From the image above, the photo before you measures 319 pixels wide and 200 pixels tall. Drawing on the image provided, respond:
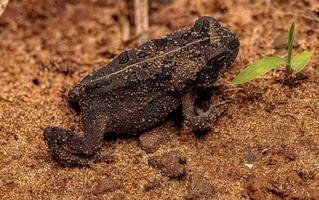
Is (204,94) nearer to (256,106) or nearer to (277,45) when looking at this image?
(256,106)

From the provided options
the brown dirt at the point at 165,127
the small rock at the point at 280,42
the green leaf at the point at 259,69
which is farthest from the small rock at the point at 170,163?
the small rock at the point at 280,42

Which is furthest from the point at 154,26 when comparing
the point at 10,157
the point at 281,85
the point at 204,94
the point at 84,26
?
the point at 10,157

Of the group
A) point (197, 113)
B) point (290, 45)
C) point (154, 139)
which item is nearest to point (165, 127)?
point (154, 139)

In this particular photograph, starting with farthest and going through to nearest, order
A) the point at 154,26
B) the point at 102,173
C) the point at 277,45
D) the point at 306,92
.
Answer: the point at 154,26 < the point at 277,45 < the point at 306,92 < the point at 102,173

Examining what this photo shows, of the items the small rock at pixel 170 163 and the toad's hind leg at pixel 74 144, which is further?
the toad's hind leg at pixel 74 144

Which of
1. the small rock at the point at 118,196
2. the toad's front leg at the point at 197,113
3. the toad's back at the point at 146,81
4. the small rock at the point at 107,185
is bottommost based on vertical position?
the small rock at the point at 118,196

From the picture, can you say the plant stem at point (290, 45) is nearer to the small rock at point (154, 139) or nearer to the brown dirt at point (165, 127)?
the brown dirt at point (165, 127)

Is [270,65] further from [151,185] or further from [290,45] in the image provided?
[151,185]
